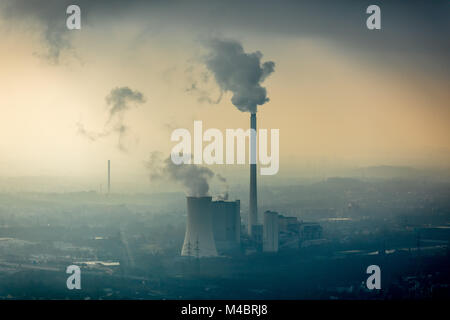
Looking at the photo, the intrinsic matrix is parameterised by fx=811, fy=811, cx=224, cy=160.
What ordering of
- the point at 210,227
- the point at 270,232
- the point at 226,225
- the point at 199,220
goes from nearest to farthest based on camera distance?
the point at 199,220 → the point at 210,227 → the point at 226,225 → the point at 270,232

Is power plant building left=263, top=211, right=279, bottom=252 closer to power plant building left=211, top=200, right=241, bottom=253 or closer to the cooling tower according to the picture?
→ power plant building left=211, top=200, right=241, bottom=253

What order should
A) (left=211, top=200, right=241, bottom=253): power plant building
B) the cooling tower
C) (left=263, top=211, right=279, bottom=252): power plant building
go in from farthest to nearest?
1. (left=263, top=211, right=279, bottom=252): power plant building
2. (left=211, top=200, right=241, bottom=253): power plant building
3. the cooling tower

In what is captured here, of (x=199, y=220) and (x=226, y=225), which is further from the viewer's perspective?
(x=226, y=225)

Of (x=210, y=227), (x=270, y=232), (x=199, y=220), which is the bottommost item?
(x=270, y=232)

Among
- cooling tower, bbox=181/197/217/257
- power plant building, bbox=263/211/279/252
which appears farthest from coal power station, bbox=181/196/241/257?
power plant building, bbox=263/211/279/252

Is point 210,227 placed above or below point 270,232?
above

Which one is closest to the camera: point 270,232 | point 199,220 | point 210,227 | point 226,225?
point 199,220

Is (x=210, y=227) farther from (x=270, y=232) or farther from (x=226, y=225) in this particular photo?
(x=270, y=232)

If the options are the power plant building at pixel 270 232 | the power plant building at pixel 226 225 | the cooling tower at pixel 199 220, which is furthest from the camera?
the power plant building at pixel 270 232

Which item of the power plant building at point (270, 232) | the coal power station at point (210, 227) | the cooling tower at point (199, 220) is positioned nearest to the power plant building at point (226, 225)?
the coal power station at point (210, 227)

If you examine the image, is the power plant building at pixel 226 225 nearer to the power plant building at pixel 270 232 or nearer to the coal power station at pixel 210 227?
the coal power station at pixel 210 227

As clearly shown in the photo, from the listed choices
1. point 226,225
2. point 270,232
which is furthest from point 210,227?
point 270,232
